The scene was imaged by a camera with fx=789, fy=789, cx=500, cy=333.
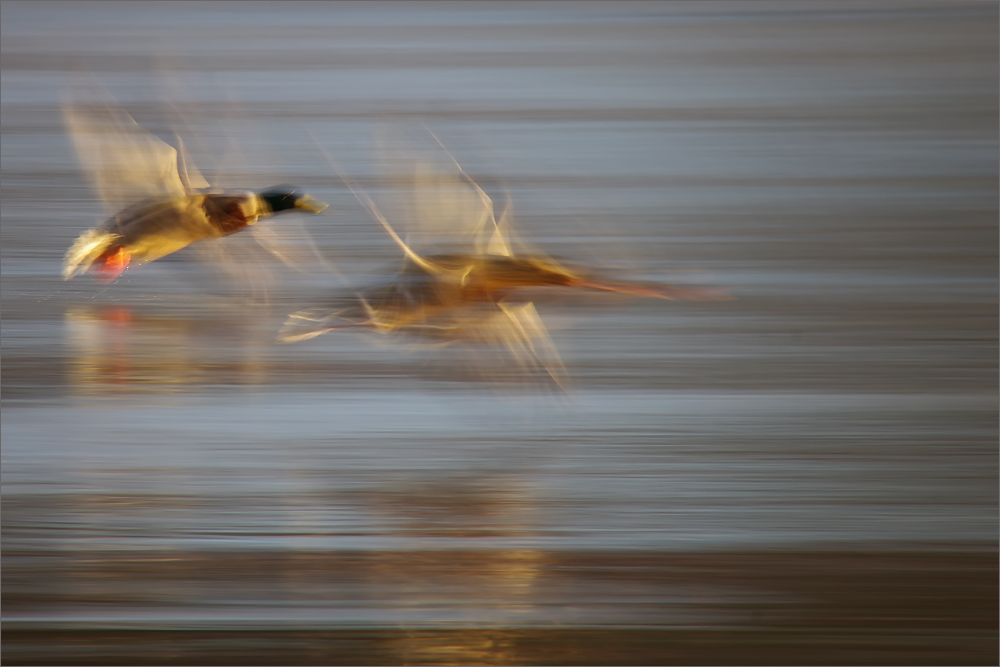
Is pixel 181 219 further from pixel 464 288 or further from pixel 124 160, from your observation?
pixel 464 288

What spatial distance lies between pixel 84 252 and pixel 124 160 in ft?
0.55

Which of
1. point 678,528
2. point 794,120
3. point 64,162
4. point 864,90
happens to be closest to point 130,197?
point 64,162

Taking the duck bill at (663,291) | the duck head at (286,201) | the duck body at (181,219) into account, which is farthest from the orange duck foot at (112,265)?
the duck bill at (663,291)

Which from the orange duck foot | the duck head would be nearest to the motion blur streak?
the orange duck foot

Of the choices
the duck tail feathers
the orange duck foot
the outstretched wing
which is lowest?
the orange duck foot

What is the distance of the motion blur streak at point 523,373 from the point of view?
83cm

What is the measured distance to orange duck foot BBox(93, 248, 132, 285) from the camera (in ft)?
3.00

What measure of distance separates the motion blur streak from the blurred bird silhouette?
0.02m

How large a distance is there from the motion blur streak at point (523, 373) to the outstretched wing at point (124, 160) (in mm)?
91

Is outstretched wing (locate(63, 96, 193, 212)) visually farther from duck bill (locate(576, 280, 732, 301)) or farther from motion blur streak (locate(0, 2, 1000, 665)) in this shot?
duck bill (locate(576, 280, 732, 301))

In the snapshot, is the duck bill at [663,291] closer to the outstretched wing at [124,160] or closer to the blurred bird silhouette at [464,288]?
the blurred bird silhouette at [464,288]

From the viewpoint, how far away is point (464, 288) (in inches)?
34.2

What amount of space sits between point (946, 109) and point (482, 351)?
0.79 metres

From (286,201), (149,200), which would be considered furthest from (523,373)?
(149,200)
